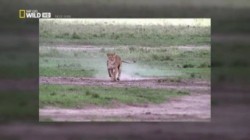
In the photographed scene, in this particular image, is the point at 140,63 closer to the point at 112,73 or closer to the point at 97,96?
the point at 112,73

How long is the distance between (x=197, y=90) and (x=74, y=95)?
129 centimetres

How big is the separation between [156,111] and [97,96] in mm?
639

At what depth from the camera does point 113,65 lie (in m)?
12.7

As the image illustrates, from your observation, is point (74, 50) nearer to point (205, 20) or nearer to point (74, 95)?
point (74, 95)

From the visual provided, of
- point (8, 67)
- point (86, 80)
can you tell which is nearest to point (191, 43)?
point (86, 80)

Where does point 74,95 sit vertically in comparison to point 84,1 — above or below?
below

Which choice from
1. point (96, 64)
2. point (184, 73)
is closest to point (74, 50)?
point (96, 64)

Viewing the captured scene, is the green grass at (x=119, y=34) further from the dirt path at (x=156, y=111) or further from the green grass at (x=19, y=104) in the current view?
the green grass at (x=19, y=104)

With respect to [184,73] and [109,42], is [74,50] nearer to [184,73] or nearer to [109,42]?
[109,42]

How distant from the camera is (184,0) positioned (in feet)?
41.7

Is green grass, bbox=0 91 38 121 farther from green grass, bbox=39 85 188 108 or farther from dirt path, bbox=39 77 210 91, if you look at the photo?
dirt path, bbox=39 77 210 91

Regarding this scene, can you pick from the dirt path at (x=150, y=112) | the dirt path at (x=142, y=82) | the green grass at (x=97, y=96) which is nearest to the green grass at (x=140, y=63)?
the dirt path at (x=142, y=82)

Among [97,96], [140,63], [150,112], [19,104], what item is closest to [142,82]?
[140,63]

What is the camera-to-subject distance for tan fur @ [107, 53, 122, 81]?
12.7 metres
